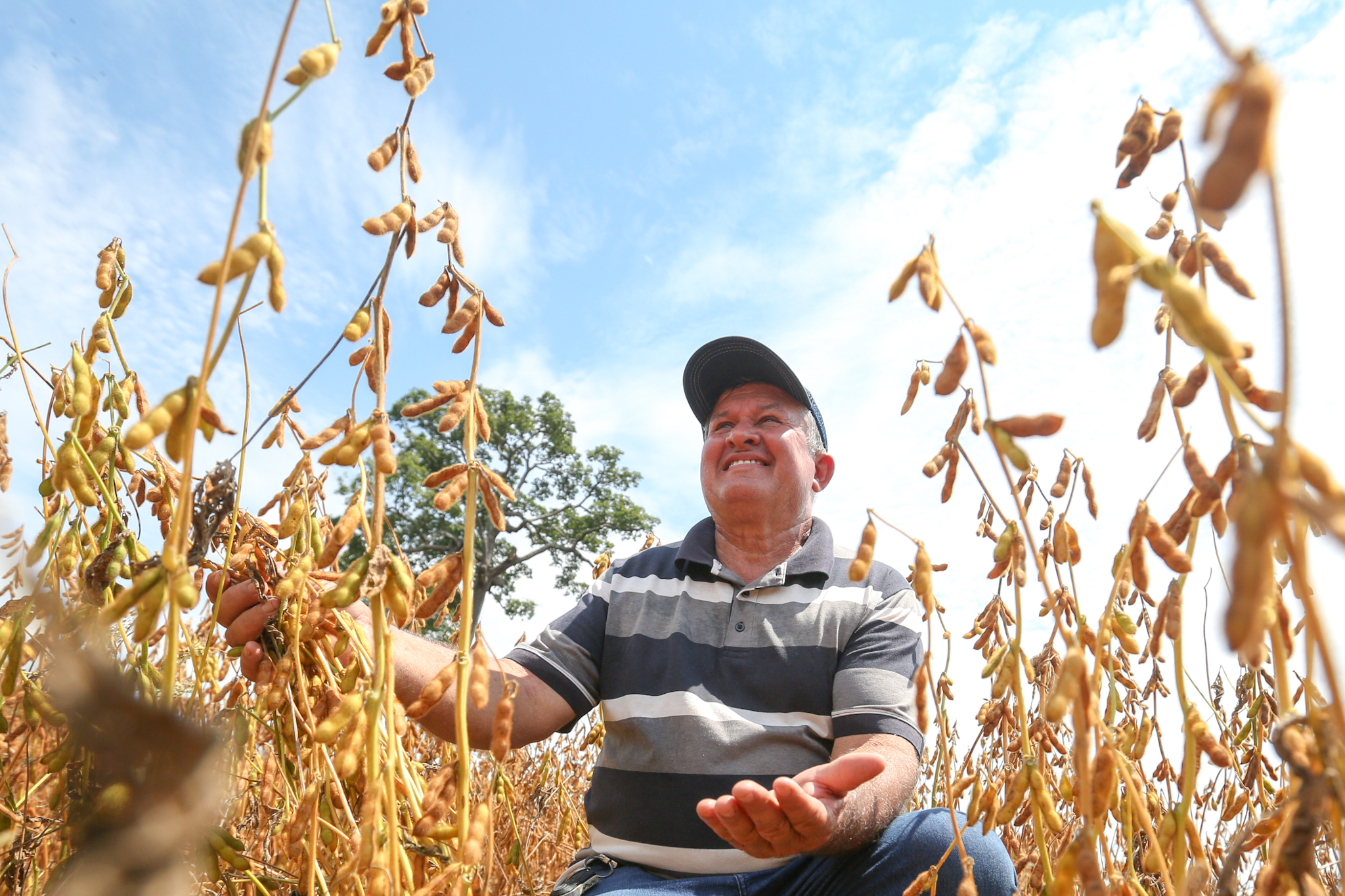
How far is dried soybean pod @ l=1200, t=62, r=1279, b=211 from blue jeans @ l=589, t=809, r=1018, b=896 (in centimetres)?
150

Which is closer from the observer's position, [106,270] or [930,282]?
[930,282]

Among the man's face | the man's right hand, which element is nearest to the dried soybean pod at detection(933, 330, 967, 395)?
the man's right hand

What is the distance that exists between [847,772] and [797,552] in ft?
3.76

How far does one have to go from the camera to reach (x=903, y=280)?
792mm

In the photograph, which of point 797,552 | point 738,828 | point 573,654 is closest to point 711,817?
point 738,828

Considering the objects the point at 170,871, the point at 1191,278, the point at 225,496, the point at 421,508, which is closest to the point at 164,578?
the point at 170,871

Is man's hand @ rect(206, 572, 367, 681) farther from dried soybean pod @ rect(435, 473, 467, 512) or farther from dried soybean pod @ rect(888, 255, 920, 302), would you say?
dried soybean pod @ rect(888, 255, 920, 302)

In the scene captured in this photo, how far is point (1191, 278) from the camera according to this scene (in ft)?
2.78

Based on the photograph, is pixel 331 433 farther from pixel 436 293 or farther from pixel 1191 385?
pixel 1191 385

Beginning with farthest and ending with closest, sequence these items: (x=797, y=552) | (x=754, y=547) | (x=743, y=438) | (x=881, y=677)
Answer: (x=743, y=438), (x=754, y=547), (x=797, y=552), (x=881, y=677)

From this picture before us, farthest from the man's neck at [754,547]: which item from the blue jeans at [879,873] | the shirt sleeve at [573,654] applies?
the blue jeans at [879,873]

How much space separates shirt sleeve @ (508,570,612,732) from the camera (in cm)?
216

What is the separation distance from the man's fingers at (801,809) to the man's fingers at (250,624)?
0.76 meters

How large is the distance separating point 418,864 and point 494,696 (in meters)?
0.68
